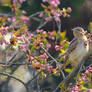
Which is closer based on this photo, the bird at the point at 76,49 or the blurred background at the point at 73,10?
the bird at the point at 76,49

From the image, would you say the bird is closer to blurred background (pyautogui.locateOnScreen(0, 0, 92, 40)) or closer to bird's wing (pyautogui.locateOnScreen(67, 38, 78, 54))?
bird's wing (pyautogui.locateOnScreen(67, 38, 78, 54))

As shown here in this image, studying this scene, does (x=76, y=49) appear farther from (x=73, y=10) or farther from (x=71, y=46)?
(x=73, y=10)

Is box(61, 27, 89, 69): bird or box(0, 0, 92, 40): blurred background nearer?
box(61, 27, 89, 69): bird

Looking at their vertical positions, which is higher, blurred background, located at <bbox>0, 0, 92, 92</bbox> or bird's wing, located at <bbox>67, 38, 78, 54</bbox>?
blurred background, located at <bbox>0, 0, 92, 92</bbox>

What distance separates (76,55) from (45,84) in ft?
5.80

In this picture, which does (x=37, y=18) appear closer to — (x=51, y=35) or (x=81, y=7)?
(x=81, y=7)

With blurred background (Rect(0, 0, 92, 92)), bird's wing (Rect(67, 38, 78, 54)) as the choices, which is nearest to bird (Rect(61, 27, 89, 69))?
bird's wing (Rect(67, 38, 78, 54))

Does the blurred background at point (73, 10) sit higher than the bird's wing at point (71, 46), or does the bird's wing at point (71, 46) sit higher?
the blurred background at point (73, 10)

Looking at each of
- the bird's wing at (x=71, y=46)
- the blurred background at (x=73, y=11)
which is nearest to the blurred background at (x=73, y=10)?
the blurred background at (x=73, y=11)

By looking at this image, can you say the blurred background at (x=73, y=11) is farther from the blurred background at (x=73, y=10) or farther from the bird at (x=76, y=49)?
the bird at (x=76, y=49)

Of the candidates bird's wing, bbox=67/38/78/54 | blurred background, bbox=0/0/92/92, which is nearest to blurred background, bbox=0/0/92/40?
blurred background, bbox=0/0/92/92

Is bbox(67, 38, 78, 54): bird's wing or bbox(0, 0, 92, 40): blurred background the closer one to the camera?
bbox(67, 38, 78, 54): bird's wing

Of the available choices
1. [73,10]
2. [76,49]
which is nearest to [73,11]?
[73,10]

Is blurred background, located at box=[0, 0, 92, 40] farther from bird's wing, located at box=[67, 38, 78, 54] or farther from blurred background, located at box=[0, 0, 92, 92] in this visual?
bird's wing, located at box=[67, 38, 78, 54]
